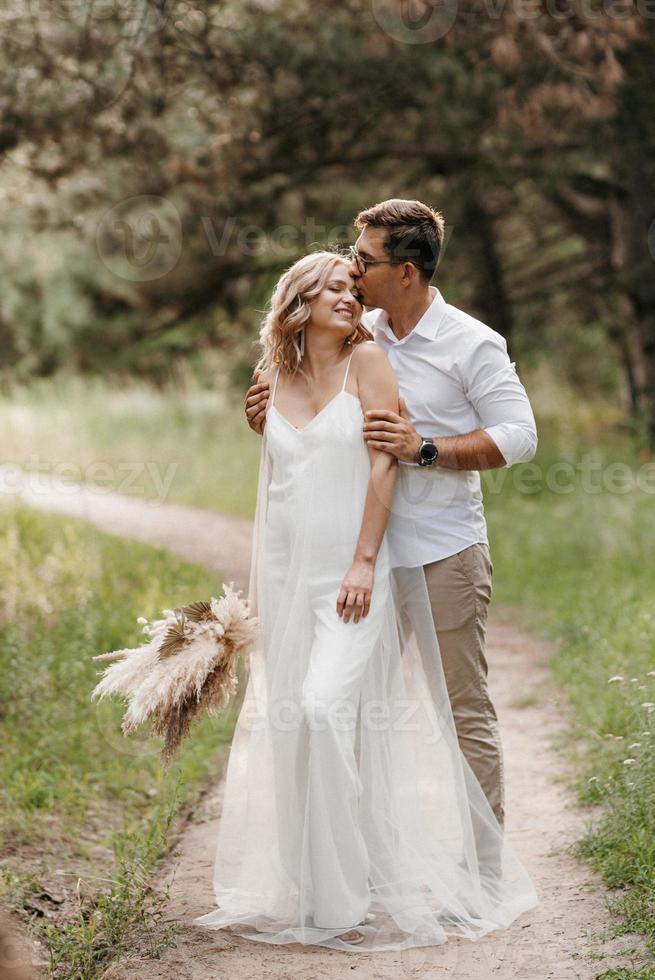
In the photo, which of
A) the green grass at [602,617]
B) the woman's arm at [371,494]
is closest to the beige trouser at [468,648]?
the woman's arm at [371,494]

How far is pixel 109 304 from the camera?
2072 cm

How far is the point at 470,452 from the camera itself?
389 cm

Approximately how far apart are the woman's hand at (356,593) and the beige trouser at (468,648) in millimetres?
318

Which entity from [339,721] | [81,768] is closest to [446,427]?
[339,721]

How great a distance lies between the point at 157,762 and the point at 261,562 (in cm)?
196

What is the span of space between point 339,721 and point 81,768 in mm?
2081

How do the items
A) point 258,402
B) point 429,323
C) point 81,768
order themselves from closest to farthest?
point 429,323, point 258,402, point 81,768

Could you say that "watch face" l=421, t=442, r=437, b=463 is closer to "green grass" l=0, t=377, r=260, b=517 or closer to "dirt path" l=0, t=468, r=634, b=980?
"dirt path" l=0, t=468, r=634, b=980

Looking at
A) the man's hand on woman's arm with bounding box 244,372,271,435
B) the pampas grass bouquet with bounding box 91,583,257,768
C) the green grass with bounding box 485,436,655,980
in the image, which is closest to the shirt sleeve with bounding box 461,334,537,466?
the man's hand on woman's arm with bounding box 244,372,271,435

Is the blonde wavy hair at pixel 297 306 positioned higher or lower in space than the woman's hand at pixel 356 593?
higher

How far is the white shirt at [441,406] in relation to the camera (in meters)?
3.96

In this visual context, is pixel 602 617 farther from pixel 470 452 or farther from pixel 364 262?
pixel 364 262

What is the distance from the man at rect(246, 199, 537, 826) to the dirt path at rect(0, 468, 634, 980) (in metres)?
0.45

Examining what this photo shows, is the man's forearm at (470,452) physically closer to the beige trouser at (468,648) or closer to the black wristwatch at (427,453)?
the black wristwatch at (427,453)
